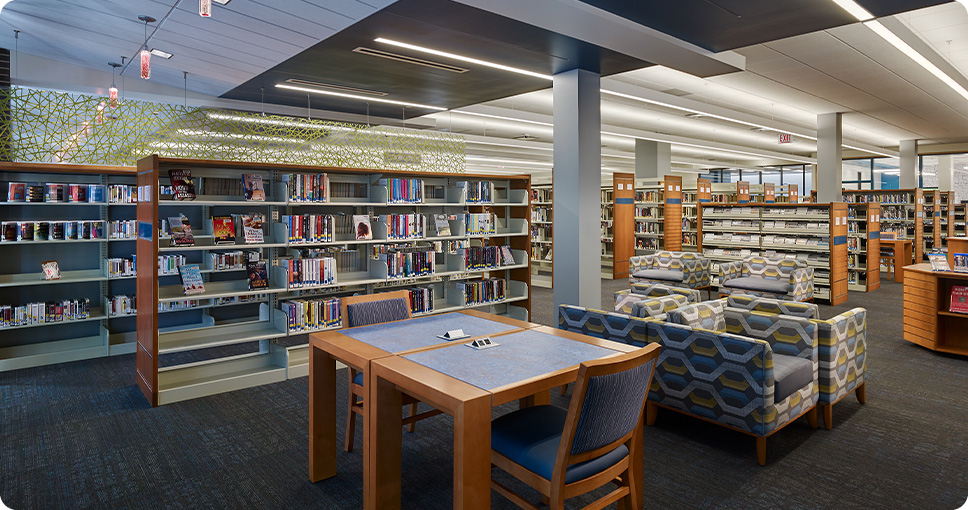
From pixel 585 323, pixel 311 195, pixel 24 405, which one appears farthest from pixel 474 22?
pixel 24 405

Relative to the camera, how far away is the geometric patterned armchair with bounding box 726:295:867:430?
3957 mm

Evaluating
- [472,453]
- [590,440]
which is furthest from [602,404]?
[472,453]

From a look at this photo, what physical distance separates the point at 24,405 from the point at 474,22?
4952 mm

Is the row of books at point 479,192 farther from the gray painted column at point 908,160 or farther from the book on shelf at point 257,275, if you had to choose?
the gray painted column at point 908,160

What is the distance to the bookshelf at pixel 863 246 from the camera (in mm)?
10383

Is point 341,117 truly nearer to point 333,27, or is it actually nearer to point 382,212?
point 382,212

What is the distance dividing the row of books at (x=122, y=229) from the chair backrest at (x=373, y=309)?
379cm

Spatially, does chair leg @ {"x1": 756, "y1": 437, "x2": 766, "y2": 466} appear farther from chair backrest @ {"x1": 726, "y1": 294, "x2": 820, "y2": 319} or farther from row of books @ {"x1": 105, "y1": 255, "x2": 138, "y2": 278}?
row of books @ {"x1": 105, "y1": 255, "x2": 138, "y2": 278}

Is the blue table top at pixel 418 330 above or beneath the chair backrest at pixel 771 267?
beneath

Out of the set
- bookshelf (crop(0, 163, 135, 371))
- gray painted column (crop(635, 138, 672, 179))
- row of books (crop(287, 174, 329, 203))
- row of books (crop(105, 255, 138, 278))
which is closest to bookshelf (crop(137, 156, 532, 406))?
row of books (crop(287, 174, 329, 203))

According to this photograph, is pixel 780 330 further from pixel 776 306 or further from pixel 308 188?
pixel 308 188

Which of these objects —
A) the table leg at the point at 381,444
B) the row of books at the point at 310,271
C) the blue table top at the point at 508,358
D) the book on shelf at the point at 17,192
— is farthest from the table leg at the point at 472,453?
the book on shelf at the point at 17,192

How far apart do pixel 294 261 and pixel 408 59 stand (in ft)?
8.19

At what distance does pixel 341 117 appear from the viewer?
30.5ft
